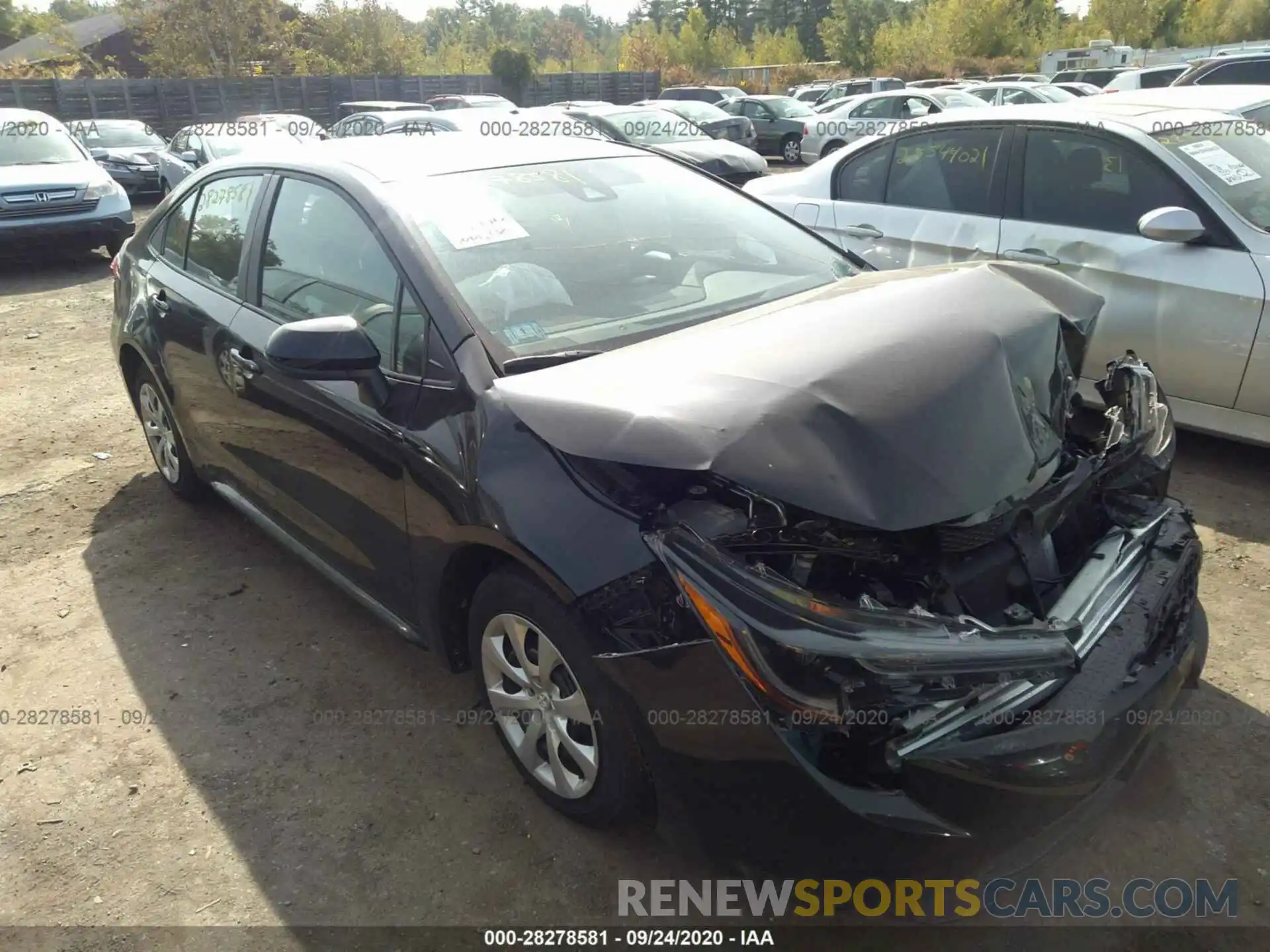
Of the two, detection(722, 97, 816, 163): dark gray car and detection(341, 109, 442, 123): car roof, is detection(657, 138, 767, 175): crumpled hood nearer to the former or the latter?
detection(341, 109, 442, 123): car roof

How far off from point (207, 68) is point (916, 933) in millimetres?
42968

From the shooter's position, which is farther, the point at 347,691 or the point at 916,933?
the point at 347,691

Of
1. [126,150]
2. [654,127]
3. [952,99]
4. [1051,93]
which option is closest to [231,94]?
[126,150]

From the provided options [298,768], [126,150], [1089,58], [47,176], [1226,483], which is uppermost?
[1089,58]

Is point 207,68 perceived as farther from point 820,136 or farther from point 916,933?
point 916,933

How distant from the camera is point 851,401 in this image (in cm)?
200

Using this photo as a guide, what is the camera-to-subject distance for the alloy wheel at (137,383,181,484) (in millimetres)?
4387

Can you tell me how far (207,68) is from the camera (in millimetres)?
37094

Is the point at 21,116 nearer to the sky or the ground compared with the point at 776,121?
nearer to the sky

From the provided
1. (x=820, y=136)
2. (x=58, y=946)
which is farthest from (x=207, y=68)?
(x=58, y=946)

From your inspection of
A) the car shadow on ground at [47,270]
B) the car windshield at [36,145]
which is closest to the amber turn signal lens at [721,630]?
the car shadow on ground at [47,270]

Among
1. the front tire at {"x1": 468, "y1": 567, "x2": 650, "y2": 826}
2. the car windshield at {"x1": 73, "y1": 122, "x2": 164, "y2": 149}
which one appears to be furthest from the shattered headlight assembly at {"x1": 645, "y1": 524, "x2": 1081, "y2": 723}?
the car windshield at {"x1": 73, "y1": 122, "x2": 164, "y2": 149}

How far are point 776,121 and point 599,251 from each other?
18.9 m

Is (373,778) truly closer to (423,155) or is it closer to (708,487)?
(708,487)
